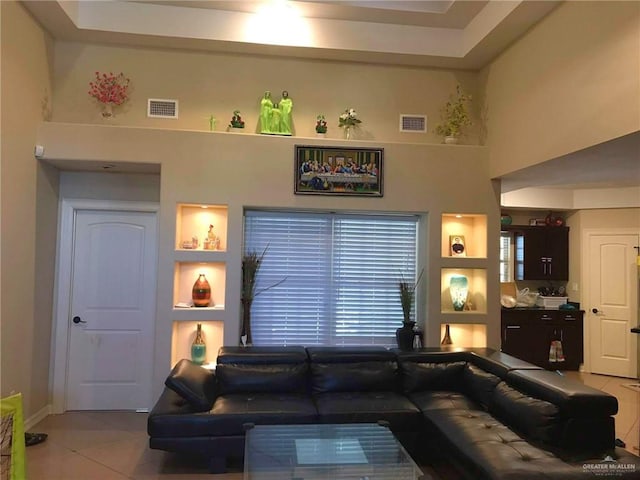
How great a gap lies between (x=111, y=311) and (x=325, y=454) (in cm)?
301

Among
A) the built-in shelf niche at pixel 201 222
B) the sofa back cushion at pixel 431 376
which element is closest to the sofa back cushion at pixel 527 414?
the sofa back cushion at pixel 431 376

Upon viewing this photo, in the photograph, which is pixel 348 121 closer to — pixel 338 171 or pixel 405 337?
pixel 338 171

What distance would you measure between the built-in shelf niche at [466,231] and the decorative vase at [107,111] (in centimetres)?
367

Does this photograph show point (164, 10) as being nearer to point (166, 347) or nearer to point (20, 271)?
point (20, 271)

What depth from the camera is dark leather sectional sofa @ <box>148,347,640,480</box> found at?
274 cm

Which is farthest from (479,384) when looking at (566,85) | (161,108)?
(161,108)

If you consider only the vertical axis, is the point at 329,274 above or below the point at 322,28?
below

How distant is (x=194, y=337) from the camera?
459 cm

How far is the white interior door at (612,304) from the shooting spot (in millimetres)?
6535

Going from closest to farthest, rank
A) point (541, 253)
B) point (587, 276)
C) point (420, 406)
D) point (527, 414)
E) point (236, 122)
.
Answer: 1. point (527, 414)
2. point (420, 406)
3. point (236, 122)
4. point (587, 276)
5. point (541, 253)

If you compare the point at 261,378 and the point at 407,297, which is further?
the point at 407,297

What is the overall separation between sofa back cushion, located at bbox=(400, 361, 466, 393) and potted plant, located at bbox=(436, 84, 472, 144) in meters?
2.36

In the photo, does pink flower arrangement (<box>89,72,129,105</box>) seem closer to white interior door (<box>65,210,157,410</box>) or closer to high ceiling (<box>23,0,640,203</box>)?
high ceiling (<box>23,0,640,203</box>)

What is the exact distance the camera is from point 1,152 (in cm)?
359
